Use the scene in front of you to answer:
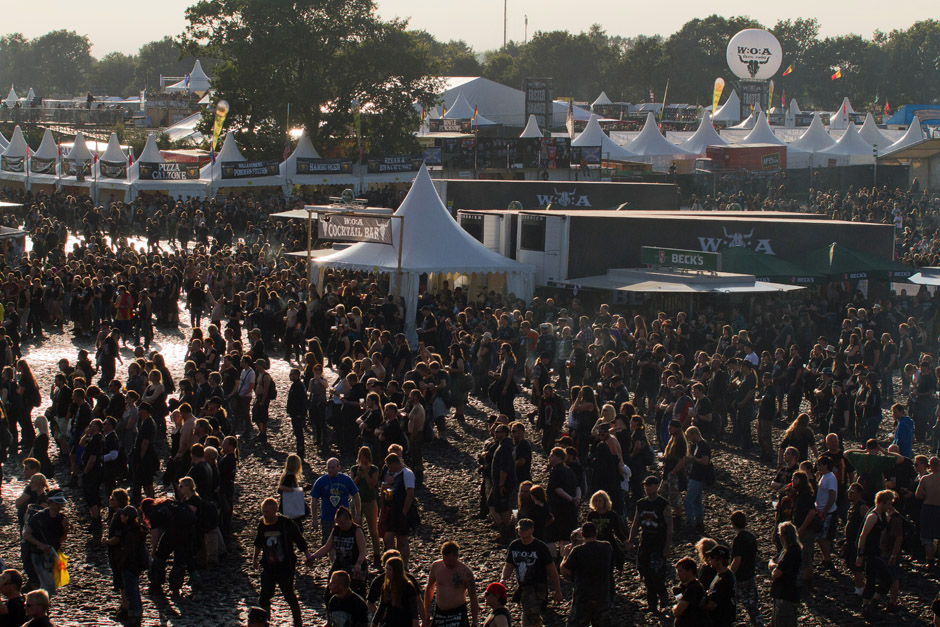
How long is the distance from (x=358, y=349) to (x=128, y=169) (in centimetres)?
2860

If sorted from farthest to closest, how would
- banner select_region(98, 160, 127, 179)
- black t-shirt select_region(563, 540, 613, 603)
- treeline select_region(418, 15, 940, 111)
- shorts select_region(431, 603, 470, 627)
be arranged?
treeline select_region(418, 15, 940, 111) → banner select_region(98, 160, 127, 179) → black t-shirt select_region(563, 540, 613, 603) → shorts select_region(431, 603, 470, 627)

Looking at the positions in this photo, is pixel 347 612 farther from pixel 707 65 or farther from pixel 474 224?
pixel 707 65

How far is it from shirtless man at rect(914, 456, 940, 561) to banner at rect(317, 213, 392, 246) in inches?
499

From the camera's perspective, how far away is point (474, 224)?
2588 cm

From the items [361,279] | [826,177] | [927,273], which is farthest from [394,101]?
[927,273]

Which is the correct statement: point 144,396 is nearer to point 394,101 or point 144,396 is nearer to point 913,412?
point 913,412

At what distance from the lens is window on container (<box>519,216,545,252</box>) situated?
77.6ft

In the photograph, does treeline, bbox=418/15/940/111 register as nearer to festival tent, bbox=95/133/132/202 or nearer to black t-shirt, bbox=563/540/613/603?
festival tent, bbox=95/133/132/202

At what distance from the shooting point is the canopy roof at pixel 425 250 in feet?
69.9

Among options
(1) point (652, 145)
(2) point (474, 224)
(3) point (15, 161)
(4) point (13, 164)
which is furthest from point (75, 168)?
(1) point (652, 145)

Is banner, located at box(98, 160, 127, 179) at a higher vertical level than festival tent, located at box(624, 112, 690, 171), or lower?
lower

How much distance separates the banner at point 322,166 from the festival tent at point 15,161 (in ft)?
40.5

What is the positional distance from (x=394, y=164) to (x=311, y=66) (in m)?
8.65

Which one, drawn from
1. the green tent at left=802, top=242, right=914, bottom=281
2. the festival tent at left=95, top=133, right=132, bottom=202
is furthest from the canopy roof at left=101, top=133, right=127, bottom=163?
the green tent at left=802, top=242, right=914, bottom=281
